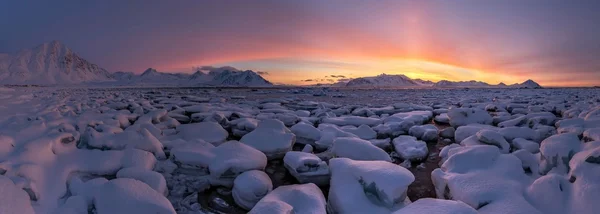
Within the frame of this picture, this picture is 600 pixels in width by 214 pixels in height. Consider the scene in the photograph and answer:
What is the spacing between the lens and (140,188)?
319 cm

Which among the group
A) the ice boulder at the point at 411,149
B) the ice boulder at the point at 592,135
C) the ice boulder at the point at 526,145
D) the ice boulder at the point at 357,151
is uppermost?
the ice boulder at the point at 592,135

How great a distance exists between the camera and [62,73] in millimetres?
143875

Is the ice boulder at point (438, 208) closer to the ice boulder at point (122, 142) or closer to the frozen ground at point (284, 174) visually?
the frozen ground at point (284, 174)

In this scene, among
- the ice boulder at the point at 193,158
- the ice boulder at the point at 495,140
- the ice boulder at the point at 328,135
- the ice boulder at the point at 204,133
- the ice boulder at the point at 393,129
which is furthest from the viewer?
the ice boulder at the point at 393,129

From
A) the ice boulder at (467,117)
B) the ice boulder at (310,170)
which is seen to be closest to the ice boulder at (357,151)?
the ice boulder at (310,170)

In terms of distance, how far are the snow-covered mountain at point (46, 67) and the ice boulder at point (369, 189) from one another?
147974mm

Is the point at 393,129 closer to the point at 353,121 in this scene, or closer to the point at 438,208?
the point at 353,121

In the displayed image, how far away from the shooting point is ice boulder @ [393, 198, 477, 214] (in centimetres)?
263

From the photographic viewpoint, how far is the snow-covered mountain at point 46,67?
120 m

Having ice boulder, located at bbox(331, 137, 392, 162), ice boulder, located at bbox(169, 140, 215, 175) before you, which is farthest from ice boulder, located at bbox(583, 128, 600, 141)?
ice boulder, located at bbox(169, 140, 215, 175)

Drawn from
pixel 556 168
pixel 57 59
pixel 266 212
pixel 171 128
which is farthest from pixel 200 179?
pixel 57 59

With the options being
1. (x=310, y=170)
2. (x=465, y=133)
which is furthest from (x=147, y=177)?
(x=465, y=133)

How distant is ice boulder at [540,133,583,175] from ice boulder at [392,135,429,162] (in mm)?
1616

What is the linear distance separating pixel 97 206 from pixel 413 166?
13.9ft
